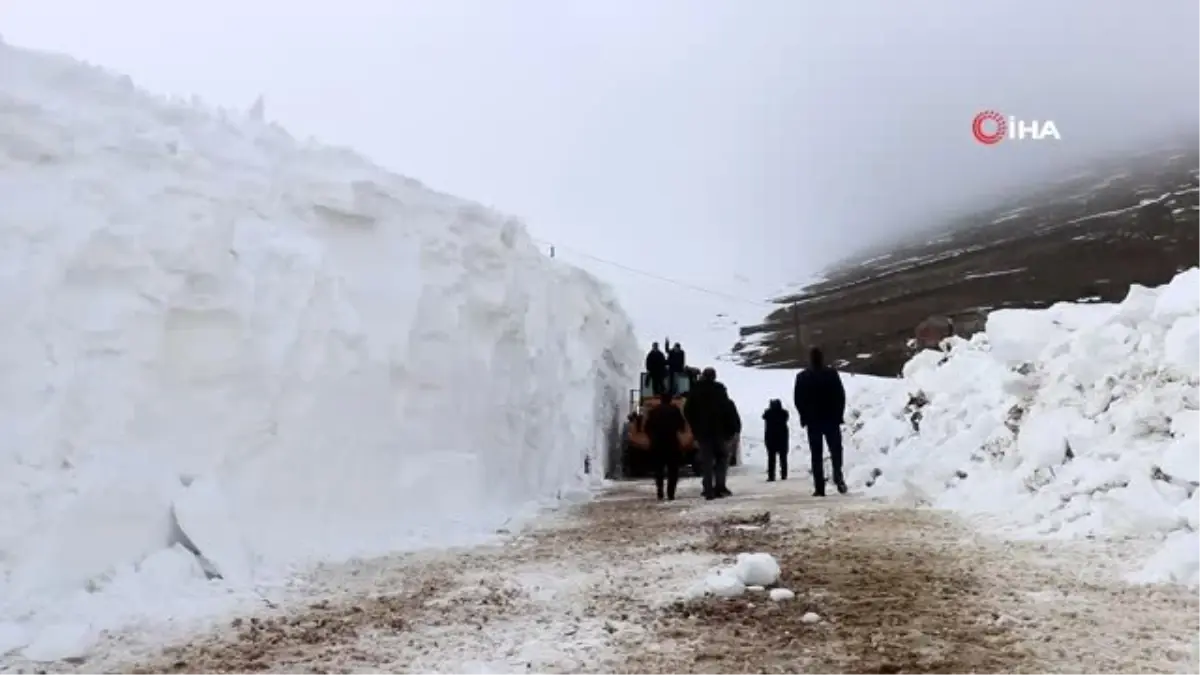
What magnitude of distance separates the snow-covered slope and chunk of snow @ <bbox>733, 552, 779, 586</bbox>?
119 inches

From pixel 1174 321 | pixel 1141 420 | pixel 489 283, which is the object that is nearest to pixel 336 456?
pixel 489 283

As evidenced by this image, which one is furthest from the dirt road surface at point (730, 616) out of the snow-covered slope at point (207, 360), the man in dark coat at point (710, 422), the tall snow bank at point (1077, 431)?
the man in dark coat at point (710, 422)

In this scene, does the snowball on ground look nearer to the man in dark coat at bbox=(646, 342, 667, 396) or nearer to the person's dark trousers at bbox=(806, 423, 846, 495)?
the person's dark trousers at bbox=(806, 423, 846, 495)

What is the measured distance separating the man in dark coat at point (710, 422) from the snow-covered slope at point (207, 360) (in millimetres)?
2313

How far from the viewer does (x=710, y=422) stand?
1184 centimetres

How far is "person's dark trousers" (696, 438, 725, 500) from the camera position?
38.1ft

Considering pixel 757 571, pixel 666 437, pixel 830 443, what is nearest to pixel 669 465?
pixel 666 437

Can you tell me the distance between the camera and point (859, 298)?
7475 cm

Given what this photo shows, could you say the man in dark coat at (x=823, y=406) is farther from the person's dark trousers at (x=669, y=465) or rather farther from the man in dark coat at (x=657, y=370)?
the man in dark coat at (x=657, y=370)

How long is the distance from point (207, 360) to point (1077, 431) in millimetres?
6568

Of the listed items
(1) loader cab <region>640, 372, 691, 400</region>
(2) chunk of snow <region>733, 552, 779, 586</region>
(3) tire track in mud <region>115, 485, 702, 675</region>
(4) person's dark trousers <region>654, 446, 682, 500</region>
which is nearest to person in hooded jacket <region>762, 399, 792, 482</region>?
(4) person's dark trousers <region>654, 446, 682, 500</region>

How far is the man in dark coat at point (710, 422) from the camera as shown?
11.8 metres

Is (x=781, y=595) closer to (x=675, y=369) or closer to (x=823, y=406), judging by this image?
(x=823, y=406)

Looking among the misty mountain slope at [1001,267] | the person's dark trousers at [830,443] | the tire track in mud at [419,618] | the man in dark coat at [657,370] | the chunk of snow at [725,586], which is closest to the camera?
the tire track in mud at [419,618]
